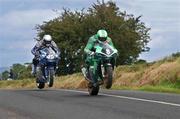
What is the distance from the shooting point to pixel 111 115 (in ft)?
35.4

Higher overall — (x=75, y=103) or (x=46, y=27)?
(x=46, y=27)

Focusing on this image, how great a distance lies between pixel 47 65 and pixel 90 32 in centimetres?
4316

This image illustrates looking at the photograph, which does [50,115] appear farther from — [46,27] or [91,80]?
[46,27]

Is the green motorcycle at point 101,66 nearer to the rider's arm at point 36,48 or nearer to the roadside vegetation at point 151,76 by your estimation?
the rider's arm at point 36,48

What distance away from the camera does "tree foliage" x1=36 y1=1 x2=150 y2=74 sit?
64.7 metres

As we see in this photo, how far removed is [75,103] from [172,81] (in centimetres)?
1262

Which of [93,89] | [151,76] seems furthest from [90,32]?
[93,89]

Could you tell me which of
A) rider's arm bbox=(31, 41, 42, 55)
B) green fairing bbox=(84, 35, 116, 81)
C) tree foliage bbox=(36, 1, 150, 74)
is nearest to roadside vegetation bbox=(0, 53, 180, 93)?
rider's arm bbox=(31, 41, 42, 55)

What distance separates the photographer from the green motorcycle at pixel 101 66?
51.6ft

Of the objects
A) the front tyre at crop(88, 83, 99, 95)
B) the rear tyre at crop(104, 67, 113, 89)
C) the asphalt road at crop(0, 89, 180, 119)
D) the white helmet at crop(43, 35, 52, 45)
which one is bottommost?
the asphalt road at crop(0, 89, 180, 119)

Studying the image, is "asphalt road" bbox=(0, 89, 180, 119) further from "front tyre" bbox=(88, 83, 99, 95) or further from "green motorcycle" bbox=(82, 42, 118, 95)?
"front tyre" bbox=(88, 83, 99, 95)

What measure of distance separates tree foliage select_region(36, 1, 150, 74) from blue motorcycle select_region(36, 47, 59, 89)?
133ft

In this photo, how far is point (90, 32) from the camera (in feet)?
216

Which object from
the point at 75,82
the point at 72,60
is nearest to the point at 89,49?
the point at 75,82
